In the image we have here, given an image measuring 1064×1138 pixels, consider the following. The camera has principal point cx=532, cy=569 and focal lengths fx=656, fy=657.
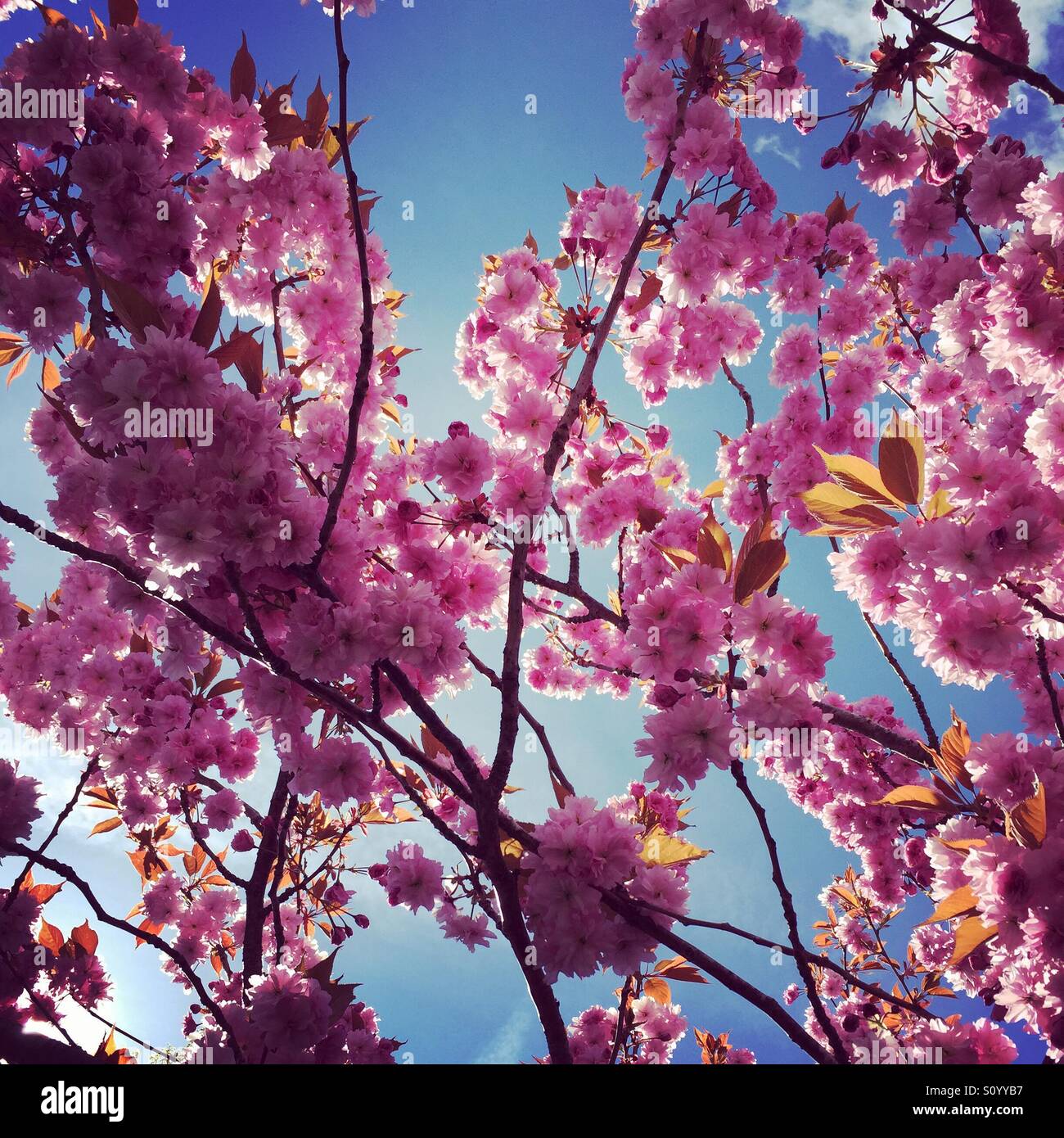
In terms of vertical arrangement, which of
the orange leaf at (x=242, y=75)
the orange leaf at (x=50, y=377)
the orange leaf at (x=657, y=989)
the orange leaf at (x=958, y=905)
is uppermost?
the orange leaf at (x=242, y=75)

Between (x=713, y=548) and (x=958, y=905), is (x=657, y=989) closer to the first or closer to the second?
(x=958, y=905)

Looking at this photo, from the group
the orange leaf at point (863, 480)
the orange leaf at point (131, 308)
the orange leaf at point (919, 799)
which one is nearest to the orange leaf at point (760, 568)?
the orange leaf at point (863, 480)

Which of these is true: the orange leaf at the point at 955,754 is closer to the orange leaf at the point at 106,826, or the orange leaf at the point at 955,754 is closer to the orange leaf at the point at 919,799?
the orange leaf at the point at 919,799

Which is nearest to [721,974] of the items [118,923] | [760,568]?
[760,568]

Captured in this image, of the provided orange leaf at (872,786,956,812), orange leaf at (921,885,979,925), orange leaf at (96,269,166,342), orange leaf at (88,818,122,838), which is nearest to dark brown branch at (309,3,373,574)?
orange leaf at (96,269,166,342)

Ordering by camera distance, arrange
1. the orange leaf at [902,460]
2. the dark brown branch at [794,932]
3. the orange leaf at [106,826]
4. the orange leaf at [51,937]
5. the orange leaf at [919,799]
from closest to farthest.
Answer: the dark brown branch at [794,932] → the orange leaf at [902,460] → the orange leaf at [919,799] → the orange leaf at [51,937] → the orange leaf at [106,826]

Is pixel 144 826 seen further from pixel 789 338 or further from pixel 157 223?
pixel 789 338

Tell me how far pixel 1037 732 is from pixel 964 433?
1.49 meters

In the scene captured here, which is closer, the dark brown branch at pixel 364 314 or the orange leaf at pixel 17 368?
the dark brown branch at pixel 364 314

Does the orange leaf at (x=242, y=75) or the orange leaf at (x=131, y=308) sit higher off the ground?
the orange leaf at (x=242, y=75)

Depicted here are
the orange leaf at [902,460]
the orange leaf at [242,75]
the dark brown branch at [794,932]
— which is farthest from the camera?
the orange leaf at [242,75]

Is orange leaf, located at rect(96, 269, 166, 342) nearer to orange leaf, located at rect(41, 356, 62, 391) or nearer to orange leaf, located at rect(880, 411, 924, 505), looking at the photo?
orange leaf, located at rect(41, 356, 62, 391)

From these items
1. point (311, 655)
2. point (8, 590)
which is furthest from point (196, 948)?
point (311, 655)

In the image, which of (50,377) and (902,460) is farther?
(50,377)
